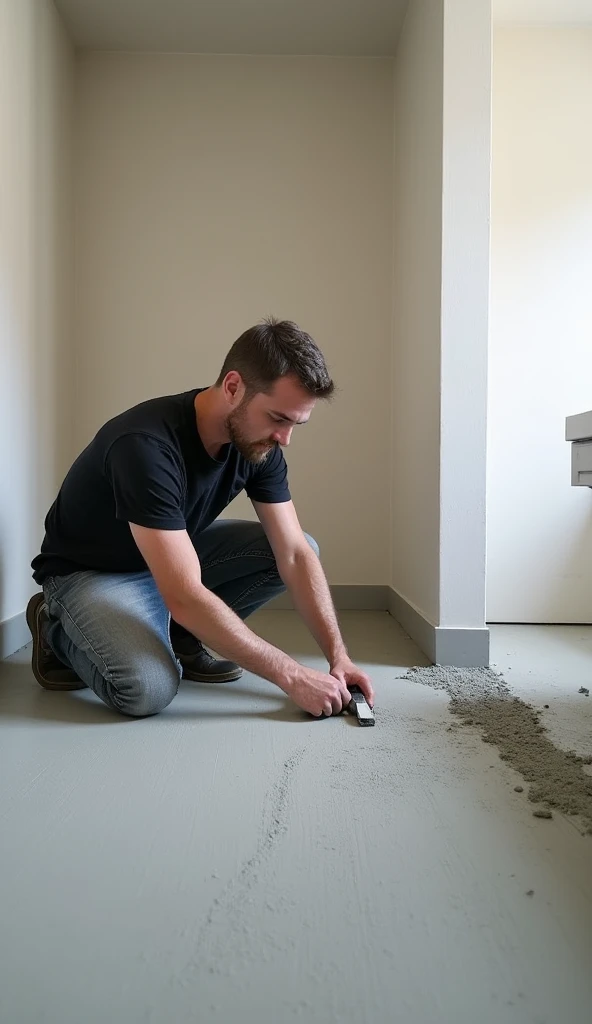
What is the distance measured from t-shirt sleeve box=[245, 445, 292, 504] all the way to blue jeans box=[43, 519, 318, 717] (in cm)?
21

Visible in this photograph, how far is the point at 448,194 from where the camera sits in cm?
252

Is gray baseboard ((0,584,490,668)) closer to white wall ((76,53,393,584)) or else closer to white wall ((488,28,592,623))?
white wall ((488,28,592,623))

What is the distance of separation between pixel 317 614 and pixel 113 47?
9.65 feet

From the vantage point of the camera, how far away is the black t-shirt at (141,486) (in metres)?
1.78

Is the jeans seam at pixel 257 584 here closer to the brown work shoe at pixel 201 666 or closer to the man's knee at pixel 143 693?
the brown work shoe at pixel 201 666

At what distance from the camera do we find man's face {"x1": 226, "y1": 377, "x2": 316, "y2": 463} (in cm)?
179

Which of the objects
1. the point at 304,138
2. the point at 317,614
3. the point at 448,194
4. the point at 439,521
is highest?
the point at 304,138

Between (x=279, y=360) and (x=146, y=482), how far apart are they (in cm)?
40

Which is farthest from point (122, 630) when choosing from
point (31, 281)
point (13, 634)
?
point (31, 281)

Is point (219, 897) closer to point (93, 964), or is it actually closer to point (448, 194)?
point (93, 964)

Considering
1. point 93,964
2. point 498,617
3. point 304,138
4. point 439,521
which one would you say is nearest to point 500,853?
point 93,964

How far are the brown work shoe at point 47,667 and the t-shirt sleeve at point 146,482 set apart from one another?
0.59 metres

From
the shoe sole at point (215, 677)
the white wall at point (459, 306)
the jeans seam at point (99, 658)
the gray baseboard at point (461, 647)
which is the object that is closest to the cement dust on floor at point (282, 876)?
the jeans seam at point (99, 658)

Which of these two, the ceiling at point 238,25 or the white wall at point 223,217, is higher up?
the ceiling at point 238,25
